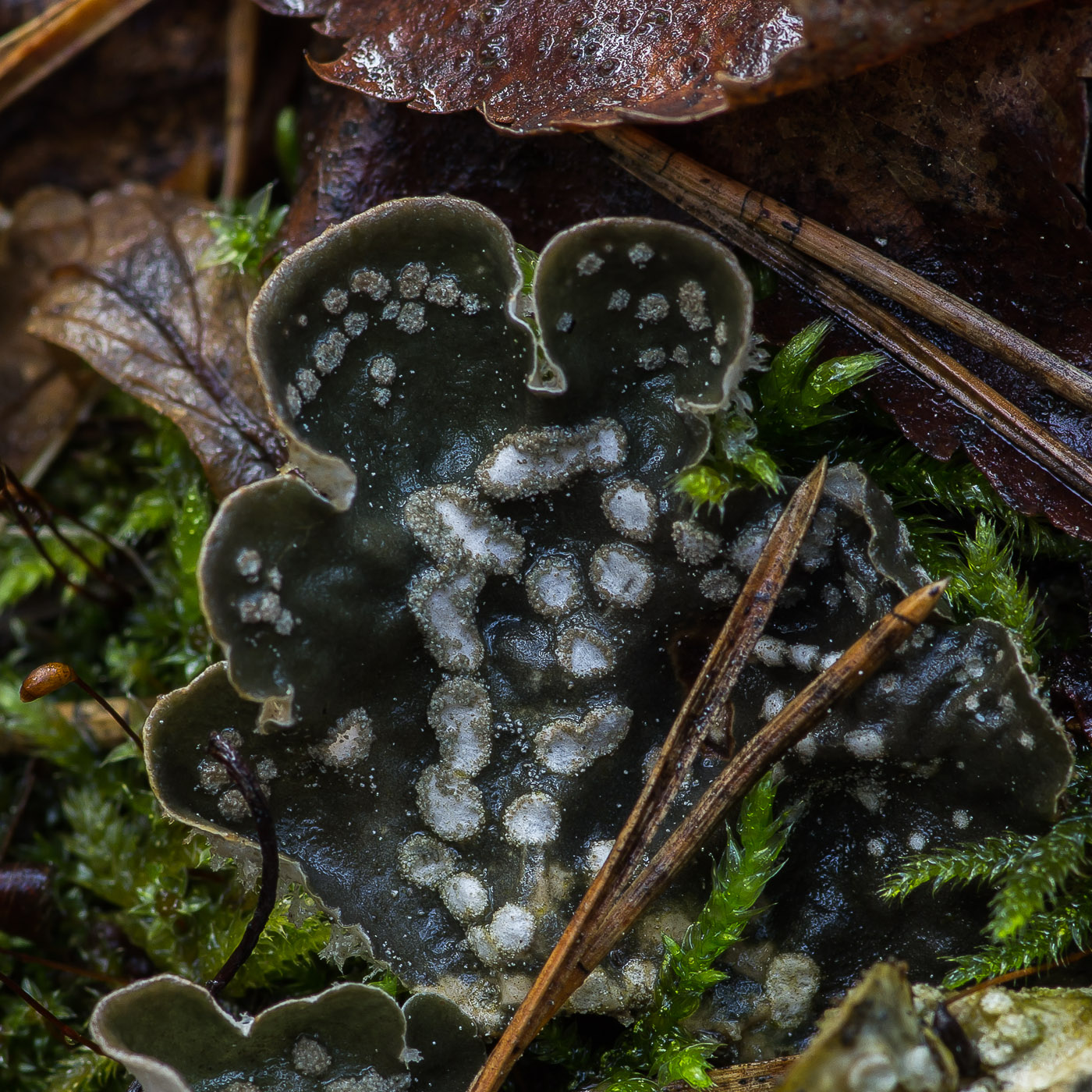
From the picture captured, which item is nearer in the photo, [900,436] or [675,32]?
[675,32]

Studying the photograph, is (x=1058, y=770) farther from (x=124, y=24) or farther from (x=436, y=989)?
(x=124, y=24)

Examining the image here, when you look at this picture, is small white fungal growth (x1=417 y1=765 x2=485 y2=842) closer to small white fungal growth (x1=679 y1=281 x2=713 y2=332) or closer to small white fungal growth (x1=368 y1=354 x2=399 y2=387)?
small white fungal growth (x1=368 y1=354 x2=399 y2=387)

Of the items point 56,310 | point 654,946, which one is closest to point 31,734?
point 56,310

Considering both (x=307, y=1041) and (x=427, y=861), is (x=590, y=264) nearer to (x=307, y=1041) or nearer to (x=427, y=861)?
(x=427, y=861)

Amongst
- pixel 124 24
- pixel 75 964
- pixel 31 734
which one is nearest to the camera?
pixel 75 964

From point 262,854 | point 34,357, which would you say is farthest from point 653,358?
point 34,357

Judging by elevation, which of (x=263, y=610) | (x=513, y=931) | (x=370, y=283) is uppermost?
(x=370, y=283)
